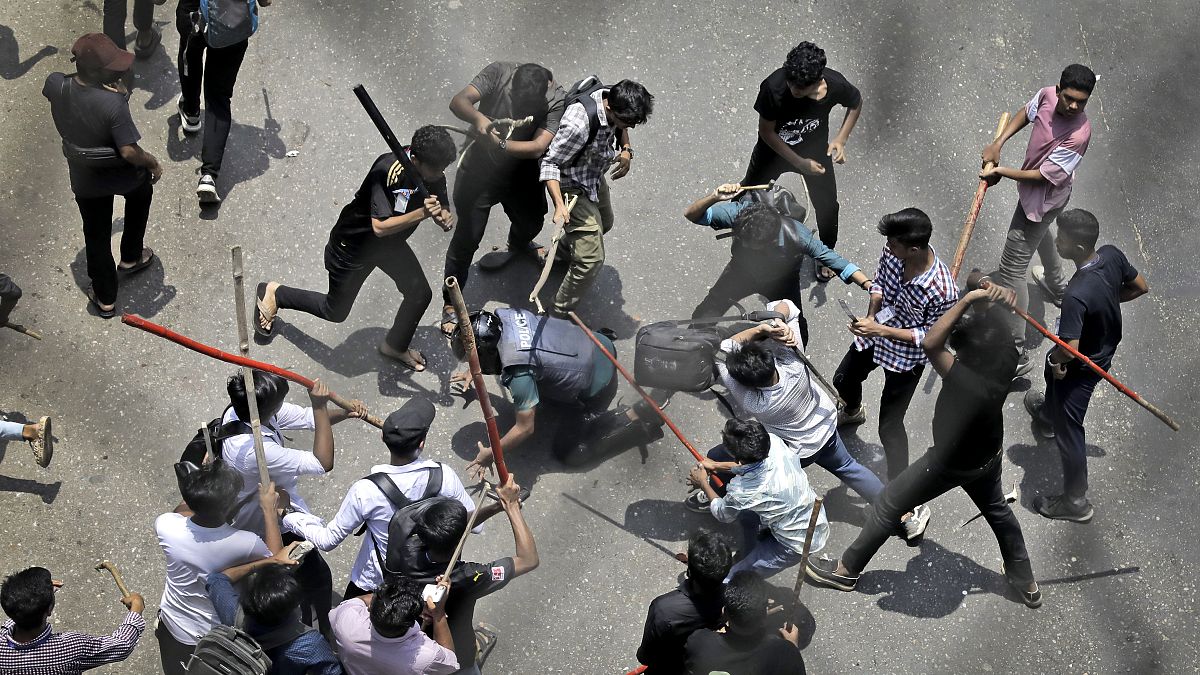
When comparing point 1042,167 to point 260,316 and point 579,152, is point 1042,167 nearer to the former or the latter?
point 579,152

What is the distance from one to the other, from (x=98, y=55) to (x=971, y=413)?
4526 millimetres

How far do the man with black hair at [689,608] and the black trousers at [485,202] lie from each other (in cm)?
242

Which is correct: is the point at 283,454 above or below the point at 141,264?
above

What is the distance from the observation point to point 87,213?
6.11 meters

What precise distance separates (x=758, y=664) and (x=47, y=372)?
4260 millimetres

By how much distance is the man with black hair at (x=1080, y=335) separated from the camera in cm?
571

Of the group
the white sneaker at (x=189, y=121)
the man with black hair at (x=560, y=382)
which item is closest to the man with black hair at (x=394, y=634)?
the man with black hair at (x=560, y=382)

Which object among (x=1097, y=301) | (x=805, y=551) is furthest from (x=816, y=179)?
(x=805, y=551)

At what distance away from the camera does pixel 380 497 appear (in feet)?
15.9

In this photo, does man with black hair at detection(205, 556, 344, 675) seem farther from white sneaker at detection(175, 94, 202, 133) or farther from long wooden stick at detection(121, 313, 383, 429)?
white sneaker at detection(175, 94, 202, 133)

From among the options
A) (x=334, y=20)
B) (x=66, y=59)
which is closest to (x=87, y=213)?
(x=66, y=59)

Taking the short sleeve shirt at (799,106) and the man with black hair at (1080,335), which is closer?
the man with black hair at (1080,335)

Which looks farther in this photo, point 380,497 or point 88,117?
point 88,117

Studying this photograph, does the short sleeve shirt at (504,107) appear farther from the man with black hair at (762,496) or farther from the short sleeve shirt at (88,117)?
the man with black hair at (762,496)
